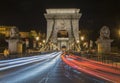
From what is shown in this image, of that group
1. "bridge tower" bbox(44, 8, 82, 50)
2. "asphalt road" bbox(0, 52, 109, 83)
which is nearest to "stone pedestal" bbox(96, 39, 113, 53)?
"asphalt road" bbox(0, 52, 109, 83)

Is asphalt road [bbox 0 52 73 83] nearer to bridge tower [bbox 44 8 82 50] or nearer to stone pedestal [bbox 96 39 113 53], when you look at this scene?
stone pedestal [bbox 96 39 113 53]

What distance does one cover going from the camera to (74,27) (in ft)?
543

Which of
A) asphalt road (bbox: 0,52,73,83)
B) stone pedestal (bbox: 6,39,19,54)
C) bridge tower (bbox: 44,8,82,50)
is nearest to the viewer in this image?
asphalt road (bbox: 0,52,73,83)

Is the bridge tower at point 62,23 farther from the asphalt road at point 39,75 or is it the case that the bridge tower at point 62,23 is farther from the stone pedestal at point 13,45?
the asphalt road at point 39,75

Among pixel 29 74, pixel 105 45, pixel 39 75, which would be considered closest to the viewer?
pixel 39 75

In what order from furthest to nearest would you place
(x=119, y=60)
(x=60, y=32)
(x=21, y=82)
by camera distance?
(x=60, y=32), (x=119, y=60), (x=21, y=82)

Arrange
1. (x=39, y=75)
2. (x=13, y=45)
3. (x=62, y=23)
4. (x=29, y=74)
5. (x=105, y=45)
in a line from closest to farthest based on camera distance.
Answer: (x=39, y=75), (x=29, y=74), (x=105, y=45), (x=13, y=45), (x=62, y=23)

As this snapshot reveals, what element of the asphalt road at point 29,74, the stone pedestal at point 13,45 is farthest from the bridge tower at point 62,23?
the asphalt road at point 29,74

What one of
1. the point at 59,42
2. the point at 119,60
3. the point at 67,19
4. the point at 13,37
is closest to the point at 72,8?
the point at 67,19

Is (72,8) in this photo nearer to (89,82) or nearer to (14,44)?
(14,44)

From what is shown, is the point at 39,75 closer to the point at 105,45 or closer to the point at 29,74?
the point at 29,74

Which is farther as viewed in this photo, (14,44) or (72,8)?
(72,8)

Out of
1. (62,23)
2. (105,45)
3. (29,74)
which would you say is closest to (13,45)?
(105,45)

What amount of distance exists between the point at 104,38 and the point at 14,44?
12.8 metres
